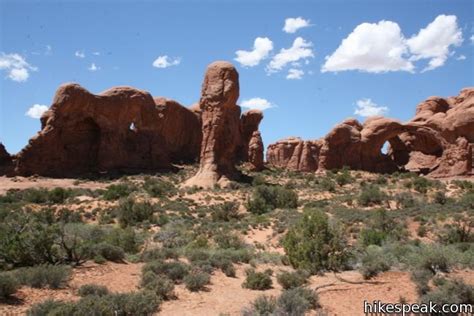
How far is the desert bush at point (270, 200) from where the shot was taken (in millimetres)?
24109

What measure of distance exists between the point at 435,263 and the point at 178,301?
6323mm

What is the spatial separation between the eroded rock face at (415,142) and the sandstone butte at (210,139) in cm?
8

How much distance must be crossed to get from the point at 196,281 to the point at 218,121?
2357 centimetres

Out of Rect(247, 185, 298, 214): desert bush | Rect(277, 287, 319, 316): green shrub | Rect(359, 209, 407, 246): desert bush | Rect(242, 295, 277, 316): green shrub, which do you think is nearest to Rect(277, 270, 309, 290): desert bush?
Rect(277, 287, 319, 316): green shrub

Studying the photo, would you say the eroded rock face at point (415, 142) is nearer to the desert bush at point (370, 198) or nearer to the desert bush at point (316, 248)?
the desert bush at point (370, 198)

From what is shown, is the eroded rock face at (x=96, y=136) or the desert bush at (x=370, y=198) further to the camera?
the eroded rock face at (x=96, y=136)

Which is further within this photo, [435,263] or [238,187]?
[238,187]

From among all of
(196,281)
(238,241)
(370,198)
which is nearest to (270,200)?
(370,198)

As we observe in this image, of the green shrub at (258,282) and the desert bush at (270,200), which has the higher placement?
the desert bush at (270,200)

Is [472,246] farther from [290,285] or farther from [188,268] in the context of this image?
[188,268]

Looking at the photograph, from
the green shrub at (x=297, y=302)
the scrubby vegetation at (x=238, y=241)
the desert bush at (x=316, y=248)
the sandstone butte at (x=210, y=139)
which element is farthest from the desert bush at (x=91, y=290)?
the sandstone butte at (x=210, y=139)

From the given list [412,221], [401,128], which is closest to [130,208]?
[412,221]

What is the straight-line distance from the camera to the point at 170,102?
1938 inches

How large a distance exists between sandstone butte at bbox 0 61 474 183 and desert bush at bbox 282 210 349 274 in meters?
18.8
